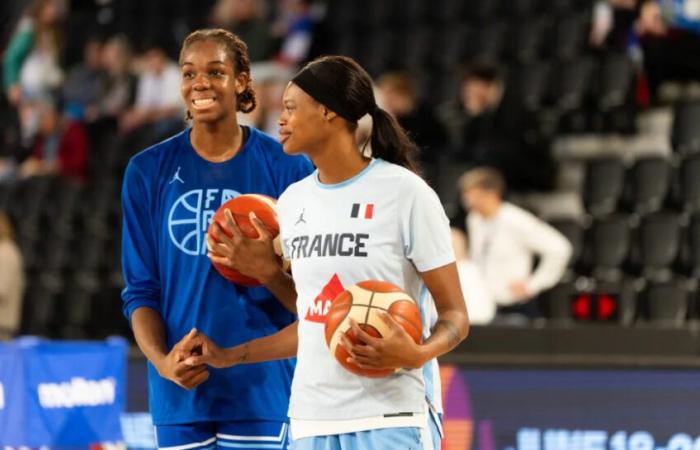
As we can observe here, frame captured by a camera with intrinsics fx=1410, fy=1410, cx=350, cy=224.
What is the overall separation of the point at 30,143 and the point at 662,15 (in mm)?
6998

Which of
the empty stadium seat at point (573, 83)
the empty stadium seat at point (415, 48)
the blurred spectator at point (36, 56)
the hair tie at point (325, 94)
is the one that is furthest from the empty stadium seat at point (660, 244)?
the blurred spectator at point (36, 56)

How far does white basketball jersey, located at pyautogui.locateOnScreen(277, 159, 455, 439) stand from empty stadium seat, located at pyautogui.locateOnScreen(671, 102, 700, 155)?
7107 millimetres

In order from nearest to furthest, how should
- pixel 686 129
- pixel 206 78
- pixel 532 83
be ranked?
pixel 206 78 → pixel 686 129 → pixel 532 83

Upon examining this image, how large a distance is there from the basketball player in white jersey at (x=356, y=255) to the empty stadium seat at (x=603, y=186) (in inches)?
268

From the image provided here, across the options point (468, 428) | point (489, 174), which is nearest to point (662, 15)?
point (489, 174)

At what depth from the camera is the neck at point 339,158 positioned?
3900mm

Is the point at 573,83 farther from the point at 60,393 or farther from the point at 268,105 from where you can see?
the point at 60,393

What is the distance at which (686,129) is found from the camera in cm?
1064

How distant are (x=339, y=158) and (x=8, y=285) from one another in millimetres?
8297

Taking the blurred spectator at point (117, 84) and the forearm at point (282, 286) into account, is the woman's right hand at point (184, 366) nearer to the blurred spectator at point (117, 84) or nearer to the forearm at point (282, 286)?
the forearm at point (282, 286)

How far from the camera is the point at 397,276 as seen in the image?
3818 millimetres

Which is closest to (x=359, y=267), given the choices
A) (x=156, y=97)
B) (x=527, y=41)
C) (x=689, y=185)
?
(x=689, y=185)

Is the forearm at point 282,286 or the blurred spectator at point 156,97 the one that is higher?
the blurred spectator at point 156,97

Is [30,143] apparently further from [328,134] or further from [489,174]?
[328,134]
